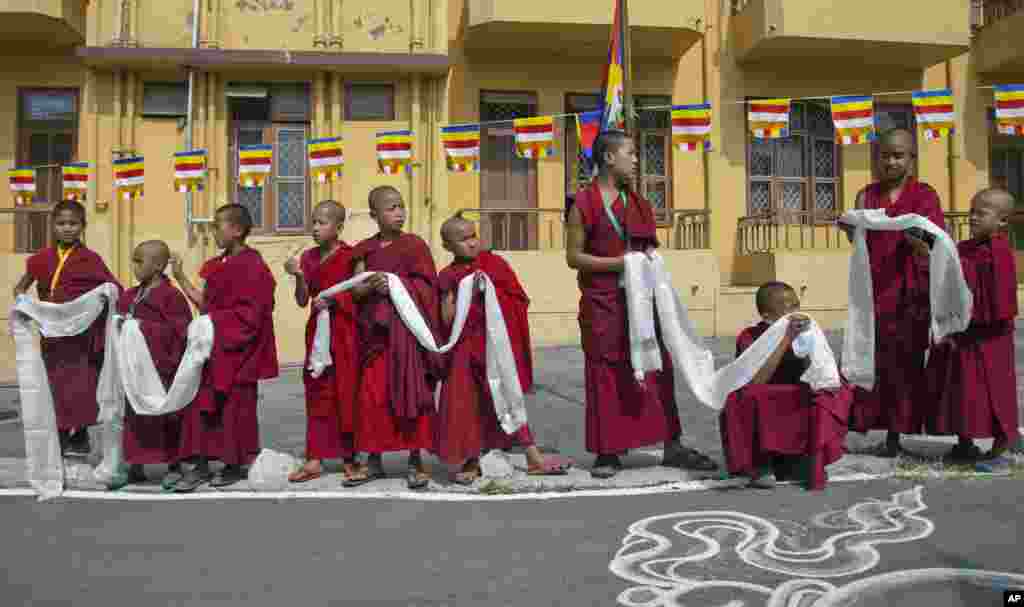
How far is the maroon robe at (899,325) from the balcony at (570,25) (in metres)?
8.82

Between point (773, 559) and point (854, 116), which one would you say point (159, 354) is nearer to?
point (773, 559)

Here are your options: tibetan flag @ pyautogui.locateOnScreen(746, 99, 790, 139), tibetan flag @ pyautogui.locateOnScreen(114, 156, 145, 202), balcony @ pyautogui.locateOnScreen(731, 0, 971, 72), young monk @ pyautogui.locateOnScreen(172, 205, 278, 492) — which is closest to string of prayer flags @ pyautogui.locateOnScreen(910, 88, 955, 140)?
tibetan flag @ pyautogui.locateOnScreen(746, 99, 790, 139)

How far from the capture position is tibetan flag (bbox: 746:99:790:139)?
11094 millimetres

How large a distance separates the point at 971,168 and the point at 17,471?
50.3 feet

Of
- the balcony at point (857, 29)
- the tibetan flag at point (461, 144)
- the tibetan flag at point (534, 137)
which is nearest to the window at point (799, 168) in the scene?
the balcony at point (857, 29)

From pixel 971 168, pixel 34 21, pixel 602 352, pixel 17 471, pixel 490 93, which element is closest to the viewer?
pixel 602 352

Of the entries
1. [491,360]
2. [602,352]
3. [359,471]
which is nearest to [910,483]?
[602,352]

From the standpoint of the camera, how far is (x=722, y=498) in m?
4.05

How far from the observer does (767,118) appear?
1116cm

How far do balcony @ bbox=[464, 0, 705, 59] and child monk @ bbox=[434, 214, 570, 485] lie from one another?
28.9ft

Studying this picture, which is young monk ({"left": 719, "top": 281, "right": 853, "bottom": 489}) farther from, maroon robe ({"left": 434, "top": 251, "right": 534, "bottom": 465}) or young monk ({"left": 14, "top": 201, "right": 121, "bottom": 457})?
young monk ({"left": 14, "top": 201, "right": 121, "bottom": 457})

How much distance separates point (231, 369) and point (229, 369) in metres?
0.01

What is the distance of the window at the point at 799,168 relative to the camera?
14.5m

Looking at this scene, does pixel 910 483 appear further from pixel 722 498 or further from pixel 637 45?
pixel 637 45
